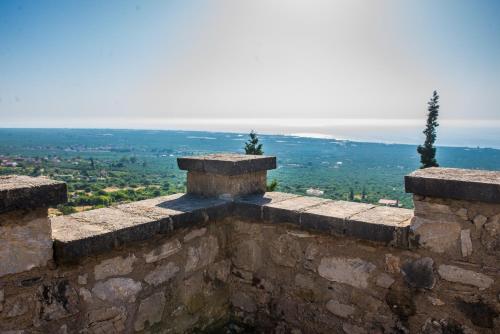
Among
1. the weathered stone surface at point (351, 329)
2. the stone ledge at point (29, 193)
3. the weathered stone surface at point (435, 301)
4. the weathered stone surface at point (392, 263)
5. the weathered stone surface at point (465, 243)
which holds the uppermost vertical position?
the stone ledge at point (29, 193)

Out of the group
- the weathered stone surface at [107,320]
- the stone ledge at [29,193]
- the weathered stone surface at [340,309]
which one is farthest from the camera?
the weathered stone surface at [340,309]

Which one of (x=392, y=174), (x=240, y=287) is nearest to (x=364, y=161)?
(x=392, y=174)

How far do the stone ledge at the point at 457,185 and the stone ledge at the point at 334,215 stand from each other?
298mm

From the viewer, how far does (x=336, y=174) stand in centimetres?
7606

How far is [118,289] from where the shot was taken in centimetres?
250

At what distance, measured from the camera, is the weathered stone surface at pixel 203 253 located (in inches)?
121

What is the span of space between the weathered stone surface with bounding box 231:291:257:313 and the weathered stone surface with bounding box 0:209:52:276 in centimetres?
178

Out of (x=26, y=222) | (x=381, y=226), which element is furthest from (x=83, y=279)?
(x=381, y=226)

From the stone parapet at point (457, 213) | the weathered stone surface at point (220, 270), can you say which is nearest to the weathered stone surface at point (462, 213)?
the stone parapet at point (457, 213)

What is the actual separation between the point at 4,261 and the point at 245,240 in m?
1.89

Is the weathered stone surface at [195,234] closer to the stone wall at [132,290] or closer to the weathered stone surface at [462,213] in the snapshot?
the stone wall at [132,290]

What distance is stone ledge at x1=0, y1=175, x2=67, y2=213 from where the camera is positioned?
1.86m

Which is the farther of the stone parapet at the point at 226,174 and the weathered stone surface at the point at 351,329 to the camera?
the stone parapet at the point at 226,174

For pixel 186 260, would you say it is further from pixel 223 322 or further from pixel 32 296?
pixel 32 296
